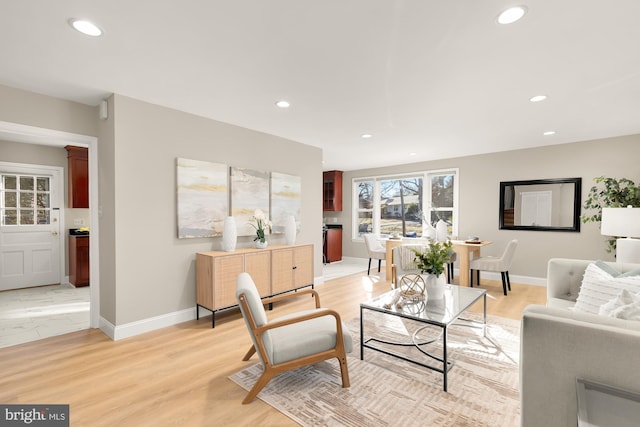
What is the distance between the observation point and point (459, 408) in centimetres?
198

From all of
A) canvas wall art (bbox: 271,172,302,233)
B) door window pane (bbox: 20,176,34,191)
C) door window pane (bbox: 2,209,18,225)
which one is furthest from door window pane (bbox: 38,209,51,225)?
canvas wall art (bbox: 271,172,302,233)

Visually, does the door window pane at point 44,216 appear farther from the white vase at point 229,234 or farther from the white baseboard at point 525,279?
the white baseboard at point 525,279

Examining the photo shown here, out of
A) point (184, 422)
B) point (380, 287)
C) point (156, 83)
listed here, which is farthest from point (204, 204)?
point (380, 287)

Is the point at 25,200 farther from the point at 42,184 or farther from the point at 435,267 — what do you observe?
the point at 435,267

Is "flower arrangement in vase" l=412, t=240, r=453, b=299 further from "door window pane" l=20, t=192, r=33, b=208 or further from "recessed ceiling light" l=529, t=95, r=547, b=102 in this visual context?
"door window pane" l=20, t=192, r=33, b=208

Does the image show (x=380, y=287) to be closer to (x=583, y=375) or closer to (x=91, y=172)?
(x=583, y=375)

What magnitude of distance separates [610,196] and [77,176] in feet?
27.4

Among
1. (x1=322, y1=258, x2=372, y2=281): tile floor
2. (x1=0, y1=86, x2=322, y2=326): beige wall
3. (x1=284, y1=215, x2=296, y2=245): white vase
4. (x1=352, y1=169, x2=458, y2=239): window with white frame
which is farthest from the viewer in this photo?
(x1=352, y1=169, x2=458, y2=239): window with white frame

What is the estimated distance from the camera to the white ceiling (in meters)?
1.80

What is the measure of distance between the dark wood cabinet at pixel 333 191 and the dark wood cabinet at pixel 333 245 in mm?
652

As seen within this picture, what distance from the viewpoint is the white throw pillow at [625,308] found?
4.91ft

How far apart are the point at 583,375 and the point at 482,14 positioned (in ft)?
6.31

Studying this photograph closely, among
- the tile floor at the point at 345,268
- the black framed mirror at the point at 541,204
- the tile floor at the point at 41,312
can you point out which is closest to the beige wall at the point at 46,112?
the tile floor at the point at 41,312

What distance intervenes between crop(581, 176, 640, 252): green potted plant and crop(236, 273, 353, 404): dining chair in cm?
465
